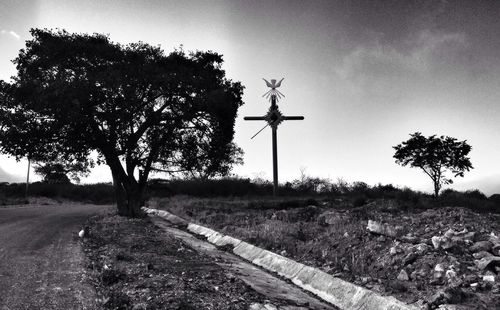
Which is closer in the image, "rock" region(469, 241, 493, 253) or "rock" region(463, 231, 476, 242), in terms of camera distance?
"rock" region(469, 241, 493, 253)

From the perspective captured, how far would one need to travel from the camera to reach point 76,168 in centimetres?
2053

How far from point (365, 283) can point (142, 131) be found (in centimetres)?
1452

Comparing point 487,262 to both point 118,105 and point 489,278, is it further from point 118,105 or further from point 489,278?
point 118,105

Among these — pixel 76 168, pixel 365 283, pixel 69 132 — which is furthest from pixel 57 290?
pixel 76 168

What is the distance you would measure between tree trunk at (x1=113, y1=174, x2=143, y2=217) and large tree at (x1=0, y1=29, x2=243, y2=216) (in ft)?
0.15

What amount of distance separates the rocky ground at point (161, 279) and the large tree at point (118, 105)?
858 cm

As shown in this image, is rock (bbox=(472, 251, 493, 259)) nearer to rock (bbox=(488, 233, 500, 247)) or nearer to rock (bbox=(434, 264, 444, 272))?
rock (bbox=(488, 233, 500, 247))

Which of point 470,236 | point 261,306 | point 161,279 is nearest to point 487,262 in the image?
point 470,236

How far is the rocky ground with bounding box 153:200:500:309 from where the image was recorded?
529 cm

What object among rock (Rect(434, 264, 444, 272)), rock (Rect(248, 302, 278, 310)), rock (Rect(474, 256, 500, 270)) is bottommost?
rock (Rect(248, 302, 278, 310))

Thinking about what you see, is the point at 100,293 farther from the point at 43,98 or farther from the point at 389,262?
the point at 43,98

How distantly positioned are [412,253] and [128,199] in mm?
15063

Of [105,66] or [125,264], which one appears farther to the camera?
[105,66]

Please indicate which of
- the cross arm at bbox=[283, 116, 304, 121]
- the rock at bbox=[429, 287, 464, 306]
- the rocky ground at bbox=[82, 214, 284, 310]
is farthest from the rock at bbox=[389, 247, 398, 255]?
the cross arm at bbox=[283, 116, 304, 121]
